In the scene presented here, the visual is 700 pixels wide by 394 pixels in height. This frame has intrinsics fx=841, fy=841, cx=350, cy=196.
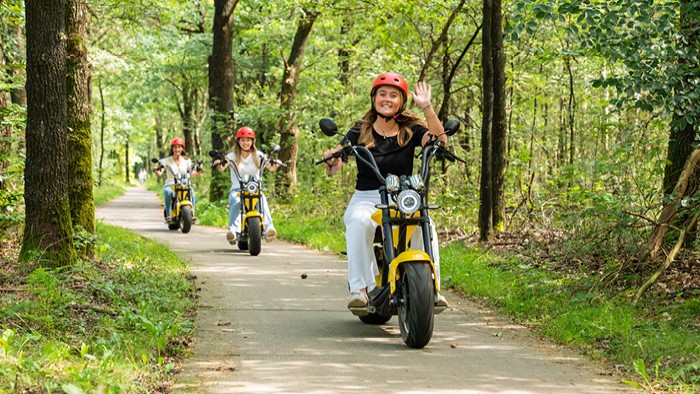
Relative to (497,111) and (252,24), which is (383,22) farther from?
(252,24)

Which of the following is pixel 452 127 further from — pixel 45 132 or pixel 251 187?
pixel 251 187

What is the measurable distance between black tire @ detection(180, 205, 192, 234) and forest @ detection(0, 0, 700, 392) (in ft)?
6.51

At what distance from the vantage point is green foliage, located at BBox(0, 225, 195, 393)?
181 inches

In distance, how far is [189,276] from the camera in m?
10.0

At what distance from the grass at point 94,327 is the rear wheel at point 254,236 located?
281cm

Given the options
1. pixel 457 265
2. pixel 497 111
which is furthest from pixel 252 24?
pixel 457 265

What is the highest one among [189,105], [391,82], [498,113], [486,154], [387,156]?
[189,105]

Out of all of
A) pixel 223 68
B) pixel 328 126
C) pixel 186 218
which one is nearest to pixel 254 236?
pixel 186 218

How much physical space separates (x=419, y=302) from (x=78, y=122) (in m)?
5.45

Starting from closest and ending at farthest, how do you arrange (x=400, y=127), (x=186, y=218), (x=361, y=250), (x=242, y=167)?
1. (x=361, y=250)
2. (x=400, y=127)
3. (x=242, y=167)
4. (x=186, y=218)

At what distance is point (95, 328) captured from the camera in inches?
241

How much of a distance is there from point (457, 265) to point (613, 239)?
7.20 ft

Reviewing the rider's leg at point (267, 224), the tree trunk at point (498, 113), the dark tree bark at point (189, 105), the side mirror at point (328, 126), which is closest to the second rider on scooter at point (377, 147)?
the side mirror at point (328, 126)

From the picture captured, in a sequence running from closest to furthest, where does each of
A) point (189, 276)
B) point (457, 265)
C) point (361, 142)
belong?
point (361, 142) < point (189, 276) < point (457, 265)
